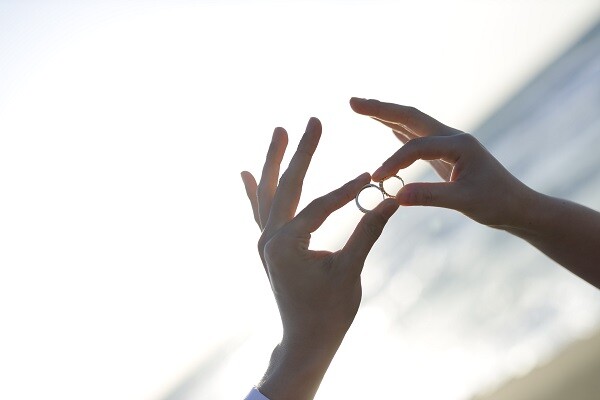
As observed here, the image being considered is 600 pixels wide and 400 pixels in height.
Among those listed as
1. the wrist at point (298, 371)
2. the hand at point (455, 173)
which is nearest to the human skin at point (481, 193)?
the hand at point (455, 173)

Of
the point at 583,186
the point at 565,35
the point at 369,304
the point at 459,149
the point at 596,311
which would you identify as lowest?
the point at 596,311

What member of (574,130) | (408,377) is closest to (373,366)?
(408,377)

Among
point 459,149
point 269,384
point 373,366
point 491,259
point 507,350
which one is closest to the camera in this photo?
point 269,384

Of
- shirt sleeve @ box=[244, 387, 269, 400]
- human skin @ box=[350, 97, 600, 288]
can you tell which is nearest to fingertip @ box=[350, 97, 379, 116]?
human skin @ box=[350, 97, 600, 288]

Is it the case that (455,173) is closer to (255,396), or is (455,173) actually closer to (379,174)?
(379,174)

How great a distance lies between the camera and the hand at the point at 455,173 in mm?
1938

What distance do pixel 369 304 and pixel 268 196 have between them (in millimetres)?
7258

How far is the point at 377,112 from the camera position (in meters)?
2.16

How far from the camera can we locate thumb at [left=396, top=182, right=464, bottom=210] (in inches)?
74.5

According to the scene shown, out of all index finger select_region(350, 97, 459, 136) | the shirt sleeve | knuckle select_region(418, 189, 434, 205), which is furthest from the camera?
index finger select_region(350, 97, 459, 136)

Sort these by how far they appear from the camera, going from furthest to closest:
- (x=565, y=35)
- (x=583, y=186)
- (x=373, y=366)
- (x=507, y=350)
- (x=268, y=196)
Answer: (x=565, y=35), (x=583, y=186), (x=373, y=366), (x=507, y=350), (x=268, y=196)

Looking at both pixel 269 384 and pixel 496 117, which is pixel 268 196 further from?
pixel 496 117

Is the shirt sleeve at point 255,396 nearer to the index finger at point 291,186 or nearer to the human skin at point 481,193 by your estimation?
the index finger at point 291,186

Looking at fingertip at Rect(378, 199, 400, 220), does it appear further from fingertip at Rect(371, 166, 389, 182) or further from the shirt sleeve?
the shirt sleeve
